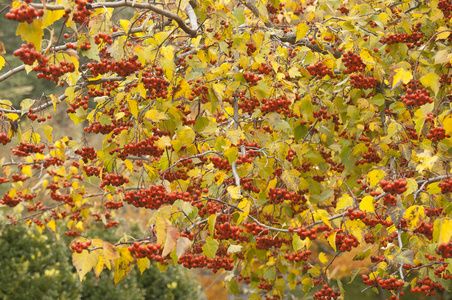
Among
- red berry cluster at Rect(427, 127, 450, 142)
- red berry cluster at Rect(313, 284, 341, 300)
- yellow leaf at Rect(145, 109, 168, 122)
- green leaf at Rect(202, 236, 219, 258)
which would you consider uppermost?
red berry cluster at Rect(427, 127, 450, 142)

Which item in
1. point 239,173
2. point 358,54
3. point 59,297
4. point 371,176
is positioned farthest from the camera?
point 59,297

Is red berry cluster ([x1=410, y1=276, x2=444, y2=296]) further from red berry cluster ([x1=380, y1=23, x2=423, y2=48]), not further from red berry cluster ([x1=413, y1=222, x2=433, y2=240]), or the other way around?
red berry cluster ([x1=380, y1=23, x2=423, y2=48])

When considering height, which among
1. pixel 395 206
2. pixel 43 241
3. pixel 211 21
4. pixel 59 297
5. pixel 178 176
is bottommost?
pixel 59 297

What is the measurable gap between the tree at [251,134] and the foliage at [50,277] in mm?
3049

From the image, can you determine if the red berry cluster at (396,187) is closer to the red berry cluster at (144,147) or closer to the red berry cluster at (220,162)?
the red berry cluster at (220,162)

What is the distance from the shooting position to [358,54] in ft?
9.83

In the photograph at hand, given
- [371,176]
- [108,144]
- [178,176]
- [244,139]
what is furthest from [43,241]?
[371,176]

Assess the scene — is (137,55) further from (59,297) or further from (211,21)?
(59,297)

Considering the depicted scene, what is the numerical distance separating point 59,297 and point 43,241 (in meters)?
0.89

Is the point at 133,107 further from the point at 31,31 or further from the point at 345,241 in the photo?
the point at 345,241

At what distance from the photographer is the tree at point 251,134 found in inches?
87.3

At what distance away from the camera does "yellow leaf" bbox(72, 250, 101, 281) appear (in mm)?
2043

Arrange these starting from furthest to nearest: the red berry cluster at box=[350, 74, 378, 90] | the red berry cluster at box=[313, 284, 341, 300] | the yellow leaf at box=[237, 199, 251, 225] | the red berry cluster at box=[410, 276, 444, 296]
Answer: the red berry cluster at box=[350, 74, 378, 90]
the red berry cluster at box=[313, 284, 341, 300]
the red berry cluster at box=[410, 276, 444, 296]
the yellow leaf at box=[237, 199, 251, 225]

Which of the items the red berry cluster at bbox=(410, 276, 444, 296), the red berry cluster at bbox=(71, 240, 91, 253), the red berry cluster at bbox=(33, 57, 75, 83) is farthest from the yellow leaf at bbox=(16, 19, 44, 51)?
the red berry cluster at bbox=(410, 276, 444, 296)
